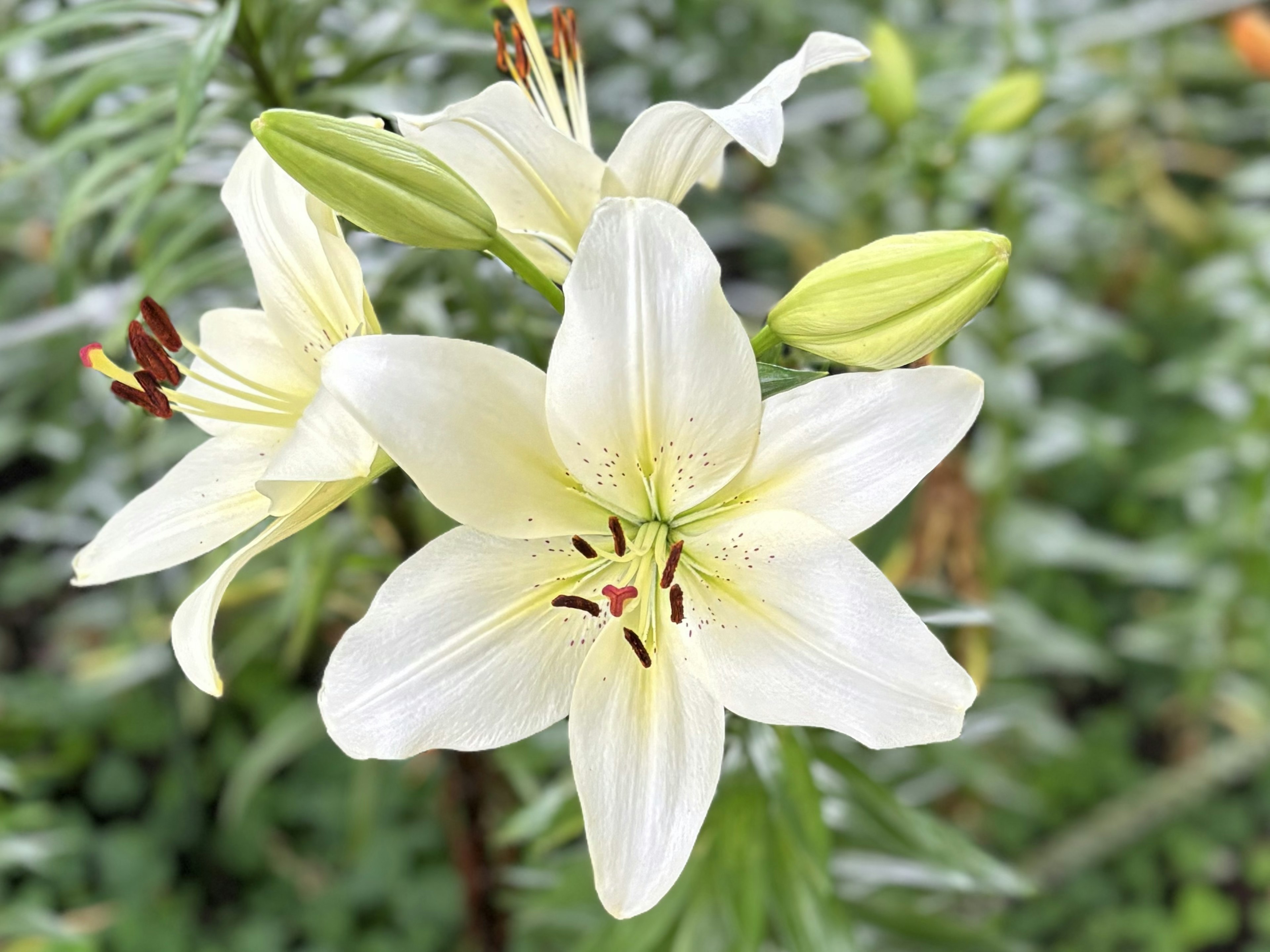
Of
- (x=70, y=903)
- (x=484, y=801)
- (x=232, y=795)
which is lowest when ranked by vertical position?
(x=70, y=903)

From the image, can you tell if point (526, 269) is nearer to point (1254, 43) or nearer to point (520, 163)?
point (520, 163)

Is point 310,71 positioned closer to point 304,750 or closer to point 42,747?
point 304,750

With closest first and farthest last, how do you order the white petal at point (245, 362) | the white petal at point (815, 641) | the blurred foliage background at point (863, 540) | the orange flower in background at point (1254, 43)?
the white petal at point (815, 641), the white petal at point (245, 362), the blurred foliage background at point (863, 540), the orange flower in background at point (1254, 43)

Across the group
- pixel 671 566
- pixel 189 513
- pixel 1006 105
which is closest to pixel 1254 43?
pixel 1006 105

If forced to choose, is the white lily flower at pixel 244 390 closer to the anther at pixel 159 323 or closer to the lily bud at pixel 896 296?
the anther at pixel 159 323

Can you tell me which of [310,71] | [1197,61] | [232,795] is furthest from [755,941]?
[1197,61]

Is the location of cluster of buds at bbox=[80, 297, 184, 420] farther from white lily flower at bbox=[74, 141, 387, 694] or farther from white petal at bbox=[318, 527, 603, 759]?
white petal at bbox=[318, 527, 603, 759]

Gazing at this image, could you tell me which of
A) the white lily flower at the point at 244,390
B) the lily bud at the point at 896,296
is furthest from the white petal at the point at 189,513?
the lily bud at the point at 896,296
